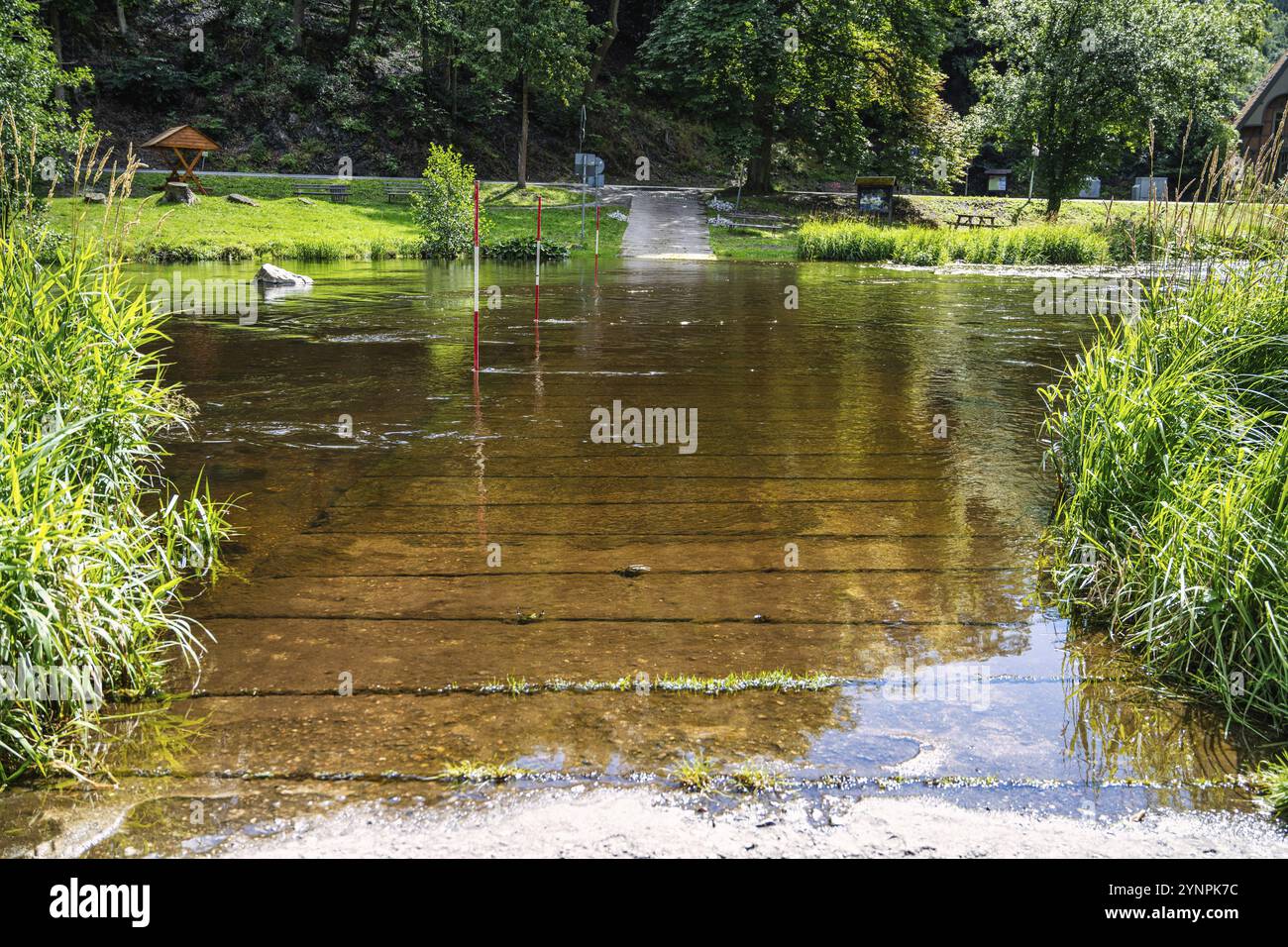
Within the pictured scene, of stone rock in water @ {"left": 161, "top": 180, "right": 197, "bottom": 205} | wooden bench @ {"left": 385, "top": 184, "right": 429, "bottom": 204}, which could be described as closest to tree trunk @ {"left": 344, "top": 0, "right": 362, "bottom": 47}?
wooden bench @ {"left": 385, "top": 184, "right": 429, "bottom": 204}

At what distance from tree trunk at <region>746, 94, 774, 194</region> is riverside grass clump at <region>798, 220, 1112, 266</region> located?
1277 centimetres

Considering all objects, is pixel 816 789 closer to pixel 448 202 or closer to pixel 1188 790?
pixel 1188 790

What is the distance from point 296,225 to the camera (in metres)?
30.5

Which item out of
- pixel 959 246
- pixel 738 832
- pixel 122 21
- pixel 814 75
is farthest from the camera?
pixel 122 21

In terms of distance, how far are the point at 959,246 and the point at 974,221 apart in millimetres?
12990

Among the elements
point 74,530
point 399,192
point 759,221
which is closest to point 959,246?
point 759,221

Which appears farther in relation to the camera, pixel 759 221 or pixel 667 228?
pixel 759 221

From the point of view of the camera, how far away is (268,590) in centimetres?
591

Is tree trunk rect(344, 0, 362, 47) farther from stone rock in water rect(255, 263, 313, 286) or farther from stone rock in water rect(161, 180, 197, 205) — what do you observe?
stone rock in water rect(255, 263, 313, 286)

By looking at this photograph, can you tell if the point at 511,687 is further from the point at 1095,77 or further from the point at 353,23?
the point at 353,23

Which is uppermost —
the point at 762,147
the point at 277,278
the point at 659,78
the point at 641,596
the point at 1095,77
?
the point at 659,78

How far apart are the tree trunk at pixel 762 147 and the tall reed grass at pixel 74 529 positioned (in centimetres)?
3888
